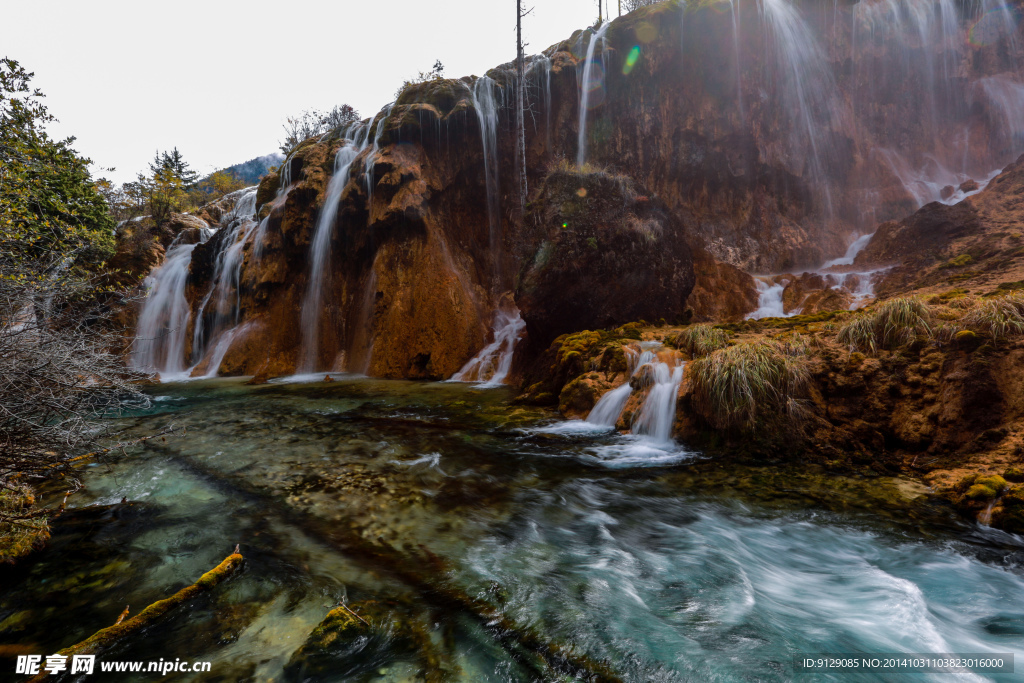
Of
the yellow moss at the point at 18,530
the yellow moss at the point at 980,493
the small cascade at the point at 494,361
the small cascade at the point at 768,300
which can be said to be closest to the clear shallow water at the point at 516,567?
the yellow moss at the point at 18,530

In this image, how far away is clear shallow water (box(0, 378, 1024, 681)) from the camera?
246 cm

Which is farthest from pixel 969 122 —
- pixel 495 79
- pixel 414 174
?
pixel 414 174

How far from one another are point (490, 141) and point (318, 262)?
28.5ft

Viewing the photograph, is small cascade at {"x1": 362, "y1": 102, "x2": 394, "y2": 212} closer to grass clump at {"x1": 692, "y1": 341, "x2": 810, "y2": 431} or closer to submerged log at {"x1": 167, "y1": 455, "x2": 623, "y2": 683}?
grass clump at {"x1": 692, "y1": 341, "x2": 810, "y2": 431}

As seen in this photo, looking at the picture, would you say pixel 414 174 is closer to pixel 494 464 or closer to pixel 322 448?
pixel 322 448

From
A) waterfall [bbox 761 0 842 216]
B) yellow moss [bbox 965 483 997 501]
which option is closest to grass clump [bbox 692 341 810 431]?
yellow moss [bbox 965 483 997 501]

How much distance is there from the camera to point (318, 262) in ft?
56.2

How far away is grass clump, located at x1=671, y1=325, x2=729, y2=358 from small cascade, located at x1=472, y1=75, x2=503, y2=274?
10995 millimetres

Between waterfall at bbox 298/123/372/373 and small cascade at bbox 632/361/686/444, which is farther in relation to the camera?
waterfall at bbox 298/123/372/373

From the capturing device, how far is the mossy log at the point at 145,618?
224cm

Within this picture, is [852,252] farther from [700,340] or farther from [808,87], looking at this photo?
[700,340]

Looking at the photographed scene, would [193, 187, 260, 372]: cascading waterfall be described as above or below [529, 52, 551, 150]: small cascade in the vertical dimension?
below

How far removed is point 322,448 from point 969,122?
2743 centimetres
